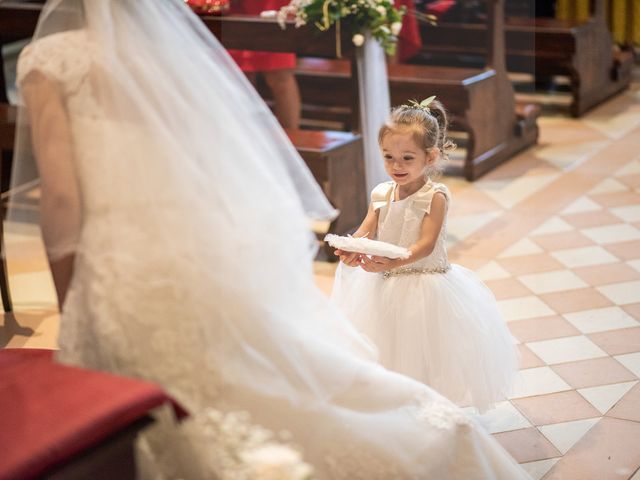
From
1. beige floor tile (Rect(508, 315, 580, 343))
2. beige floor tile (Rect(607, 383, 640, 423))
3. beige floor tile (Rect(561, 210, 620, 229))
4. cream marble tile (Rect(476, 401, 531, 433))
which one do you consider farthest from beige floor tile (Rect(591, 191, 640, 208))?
cream marble tile (Rect(476, 401, 531, 433))

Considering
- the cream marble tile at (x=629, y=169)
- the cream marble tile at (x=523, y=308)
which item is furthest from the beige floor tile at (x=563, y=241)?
the cream marble tile at (x=629, y=169)

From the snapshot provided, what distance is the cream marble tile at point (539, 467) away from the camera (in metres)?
3.13

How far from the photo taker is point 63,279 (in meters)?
2.57

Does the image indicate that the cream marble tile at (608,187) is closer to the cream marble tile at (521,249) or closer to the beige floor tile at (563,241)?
the beige floor tile at (563,241)

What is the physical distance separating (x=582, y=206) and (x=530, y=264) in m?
1.03

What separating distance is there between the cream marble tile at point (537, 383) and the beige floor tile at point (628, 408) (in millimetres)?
208

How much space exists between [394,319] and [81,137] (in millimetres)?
1257

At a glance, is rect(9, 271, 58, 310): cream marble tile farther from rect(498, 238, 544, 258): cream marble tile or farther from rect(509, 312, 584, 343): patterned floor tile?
rect(498, 238, 544, 258): cream marble tile

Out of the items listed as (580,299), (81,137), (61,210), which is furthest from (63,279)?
(580,299)

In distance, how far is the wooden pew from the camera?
643cm

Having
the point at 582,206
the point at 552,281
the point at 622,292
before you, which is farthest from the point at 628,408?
the point at 582,206

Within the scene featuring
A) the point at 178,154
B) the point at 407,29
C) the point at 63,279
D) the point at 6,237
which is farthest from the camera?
the point at 407,29

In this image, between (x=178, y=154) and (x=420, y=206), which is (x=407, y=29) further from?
(x=178, y=154)

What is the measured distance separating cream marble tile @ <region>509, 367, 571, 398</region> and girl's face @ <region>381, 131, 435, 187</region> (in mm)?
937
